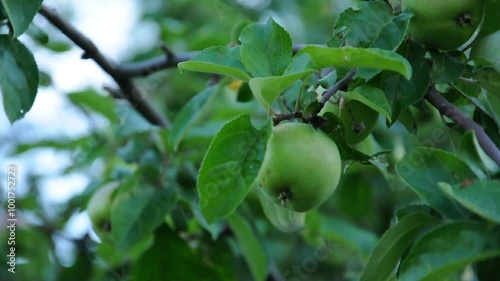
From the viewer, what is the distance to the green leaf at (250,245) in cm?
148

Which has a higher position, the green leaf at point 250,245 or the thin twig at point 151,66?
the thin twig at point 151,66

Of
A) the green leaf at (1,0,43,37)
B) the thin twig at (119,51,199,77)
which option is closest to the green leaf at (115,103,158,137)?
the thin twig at (119,51,199,77)

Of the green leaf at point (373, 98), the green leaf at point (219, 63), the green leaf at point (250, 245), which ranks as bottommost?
the green leaf at point (250, 245)

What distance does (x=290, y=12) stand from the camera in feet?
8.79

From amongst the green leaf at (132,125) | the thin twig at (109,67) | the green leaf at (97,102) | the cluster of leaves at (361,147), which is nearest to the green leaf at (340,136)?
the cluster of leaves at (361,147)

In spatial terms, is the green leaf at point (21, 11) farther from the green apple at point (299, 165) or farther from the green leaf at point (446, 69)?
the green leaf at point (446, 69)

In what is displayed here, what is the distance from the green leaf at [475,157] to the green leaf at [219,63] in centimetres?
25

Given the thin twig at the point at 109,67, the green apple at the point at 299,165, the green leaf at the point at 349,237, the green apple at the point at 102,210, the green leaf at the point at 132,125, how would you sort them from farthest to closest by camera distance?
the green leaf at the point at 349,237 → the green leaf at the point at 132,125 → the green apple at the point at 102,210 → the thin twig at the point at 109,67 → the green apple at the point at 299,165

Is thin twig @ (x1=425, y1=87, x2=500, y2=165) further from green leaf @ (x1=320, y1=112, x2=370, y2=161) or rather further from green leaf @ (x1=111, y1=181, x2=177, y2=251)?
green leaf @ (x1=111, y1=181, x2=177, y2=251)

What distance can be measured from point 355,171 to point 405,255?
112 cm

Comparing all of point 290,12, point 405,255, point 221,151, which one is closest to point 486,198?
point 405,255

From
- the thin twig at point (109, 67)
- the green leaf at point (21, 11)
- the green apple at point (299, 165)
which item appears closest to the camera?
the green apple at point (299, 165)

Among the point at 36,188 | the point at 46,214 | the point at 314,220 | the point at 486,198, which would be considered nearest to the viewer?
the point at 486,198

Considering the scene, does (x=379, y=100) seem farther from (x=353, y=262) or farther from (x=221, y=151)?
(x=353, y=262)
